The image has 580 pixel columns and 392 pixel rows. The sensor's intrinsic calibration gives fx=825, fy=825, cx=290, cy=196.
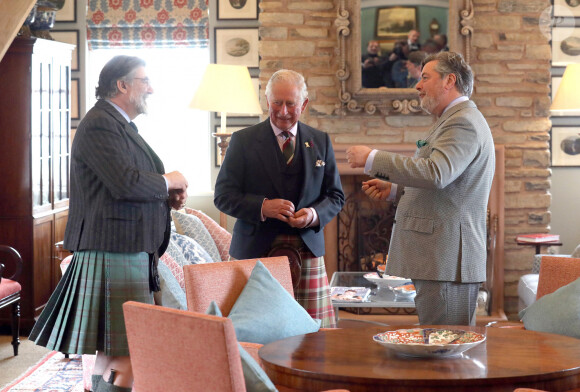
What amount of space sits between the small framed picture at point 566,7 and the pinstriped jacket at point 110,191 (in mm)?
4615

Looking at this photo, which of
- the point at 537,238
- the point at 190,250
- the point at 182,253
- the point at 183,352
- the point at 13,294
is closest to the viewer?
the point at 183,352

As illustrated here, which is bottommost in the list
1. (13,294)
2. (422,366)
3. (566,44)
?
(13,294)

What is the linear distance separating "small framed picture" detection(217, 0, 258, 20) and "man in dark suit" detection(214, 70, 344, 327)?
3.64 m

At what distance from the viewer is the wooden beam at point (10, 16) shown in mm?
2602

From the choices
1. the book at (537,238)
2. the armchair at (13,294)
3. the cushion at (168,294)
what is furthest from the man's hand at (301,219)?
the book at (537,238)

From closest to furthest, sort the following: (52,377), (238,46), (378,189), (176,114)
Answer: (378,189) → (52,377) → (238,46) → (176,114)

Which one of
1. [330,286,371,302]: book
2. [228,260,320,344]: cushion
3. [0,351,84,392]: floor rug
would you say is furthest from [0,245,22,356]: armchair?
[228,260,320,344]: cushion

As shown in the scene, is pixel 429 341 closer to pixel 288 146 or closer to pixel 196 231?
pixel 288 146

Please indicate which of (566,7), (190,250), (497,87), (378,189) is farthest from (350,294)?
(566,7)

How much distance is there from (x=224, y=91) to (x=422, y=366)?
357cm

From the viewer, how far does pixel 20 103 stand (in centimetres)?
563

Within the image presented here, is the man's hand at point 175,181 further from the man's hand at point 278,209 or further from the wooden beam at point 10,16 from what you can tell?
the wooden beam at point 10,16

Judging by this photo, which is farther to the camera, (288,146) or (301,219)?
(288,146)

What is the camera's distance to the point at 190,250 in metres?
4.79
